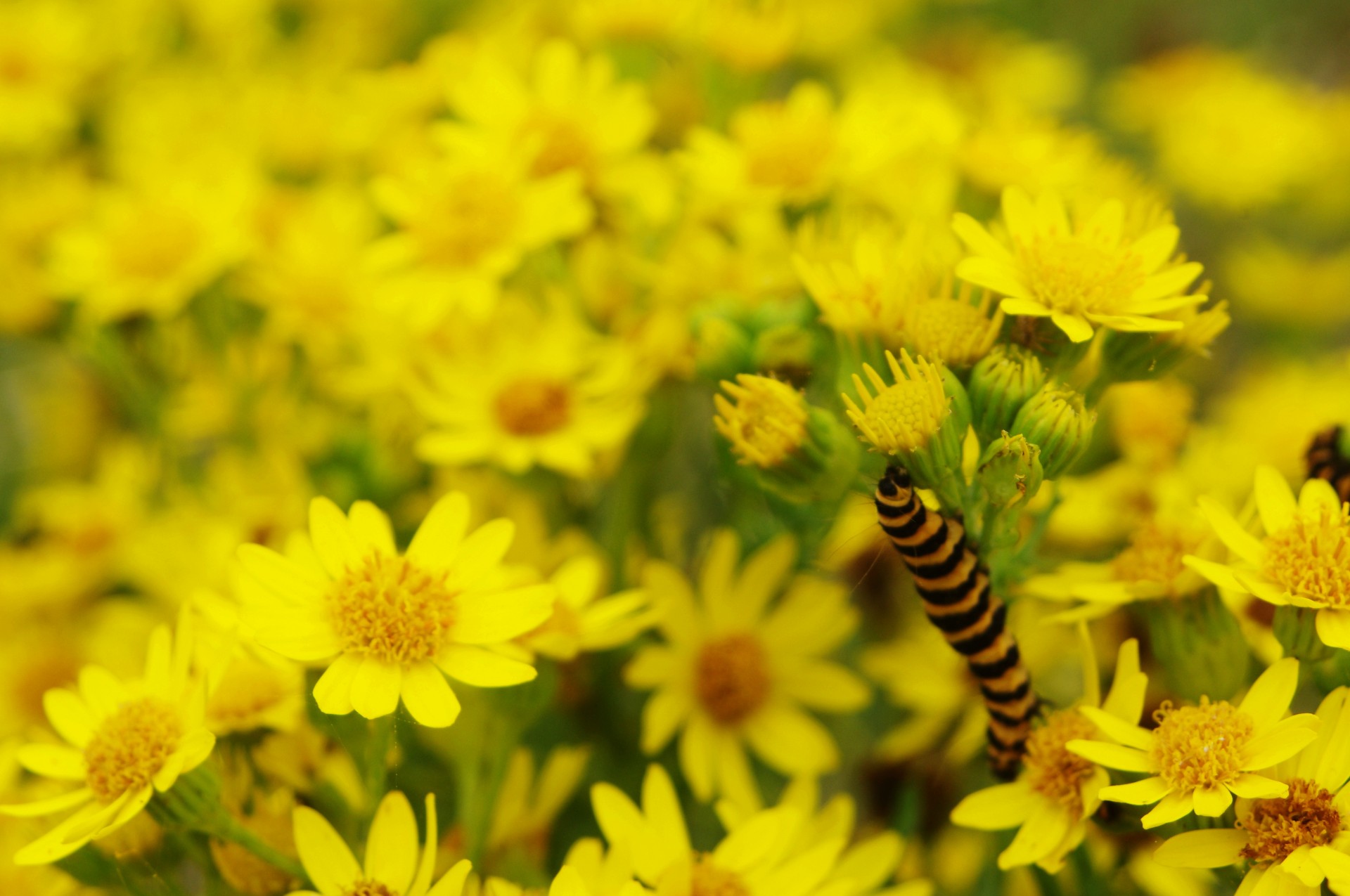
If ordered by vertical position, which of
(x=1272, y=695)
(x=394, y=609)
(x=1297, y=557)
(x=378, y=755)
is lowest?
(x=378, y=755)

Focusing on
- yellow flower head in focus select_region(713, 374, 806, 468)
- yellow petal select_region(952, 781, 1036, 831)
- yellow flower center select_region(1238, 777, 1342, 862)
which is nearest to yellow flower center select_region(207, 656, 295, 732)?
yellow flower head in focus select_region(713, 374, 806, 468)

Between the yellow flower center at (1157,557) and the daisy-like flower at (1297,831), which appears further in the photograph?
the yellow flower center at (1157,557)

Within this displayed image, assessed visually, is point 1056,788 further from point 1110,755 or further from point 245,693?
point 245,693

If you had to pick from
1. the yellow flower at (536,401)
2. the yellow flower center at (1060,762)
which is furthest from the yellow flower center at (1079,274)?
the yellow flower at (536,401)

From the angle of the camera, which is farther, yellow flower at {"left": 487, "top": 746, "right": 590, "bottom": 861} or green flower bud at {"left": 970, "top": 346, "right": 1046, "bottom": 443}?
yellow flower at {"left": 487, "top": 746, "right": 590, "bottom": 861}

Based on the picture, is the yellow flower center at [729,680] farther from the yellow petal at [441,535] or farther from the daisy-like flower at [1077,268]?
the daisy-like flower at [1077,268]

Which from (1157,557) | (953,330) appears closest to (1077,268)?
(953,330)

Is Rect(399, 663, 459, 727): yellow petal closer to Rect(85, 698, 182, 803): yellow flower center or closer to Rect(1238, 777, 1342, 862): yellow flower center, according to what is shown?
Rect(85, 698, 182, 803): yellow flower center
